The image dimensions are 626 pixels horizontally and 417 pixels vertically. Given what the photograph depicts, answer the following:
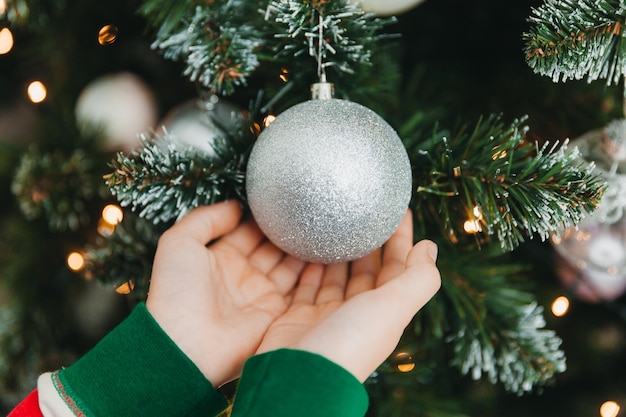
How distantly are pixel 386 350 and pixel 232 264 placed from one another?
21 cm

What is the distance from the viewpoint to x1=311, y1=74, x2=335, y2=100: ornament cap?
519 millimetres

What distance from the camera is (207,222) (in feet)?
1.85

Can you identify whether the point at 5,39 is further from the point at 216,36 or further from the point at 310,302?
the point at 310,302

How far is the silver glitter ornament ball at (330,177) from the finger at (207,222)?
0.28 feet

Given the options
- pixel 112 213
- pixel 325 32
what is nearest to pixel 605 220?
pixel 325 32

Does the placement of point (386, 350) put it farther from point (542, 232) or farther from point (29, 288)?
point (29, 288)

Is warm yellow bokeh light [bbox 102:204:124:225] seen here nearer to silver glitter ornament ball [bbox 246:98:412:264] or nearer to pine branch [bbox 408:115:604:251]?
silver glitter ornament ball [bbox 246:98:412:264]

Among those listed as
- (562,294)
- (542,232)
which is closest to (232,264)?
(542,232)

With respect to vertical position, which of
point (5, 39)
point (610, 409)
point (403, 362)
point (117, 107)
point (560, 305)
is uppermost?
point (5, 39)

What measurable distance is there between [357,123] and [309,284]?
0.70 feet

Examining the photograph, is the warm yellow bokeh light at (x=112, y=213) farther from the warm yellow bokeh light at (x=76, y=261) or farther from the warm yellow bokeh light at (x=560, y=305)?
the warm yellow bokeh light at (x=560, y=305)

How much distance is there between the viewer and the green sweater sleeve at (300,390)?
408 millimetres

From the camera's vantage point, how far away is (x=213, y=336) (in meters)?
0.52

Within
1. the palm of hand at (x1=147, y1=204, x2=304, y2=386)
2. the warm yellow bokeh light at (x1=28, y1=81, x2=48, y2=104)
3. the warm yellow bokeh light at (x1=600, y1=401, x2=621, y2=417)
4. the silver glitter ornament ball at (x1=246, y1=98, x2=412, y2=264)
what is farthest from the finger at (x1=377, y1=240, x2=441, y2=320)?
the warm yellow bokeh light at (x1=28, y1=81, x2=48, y2=104)
